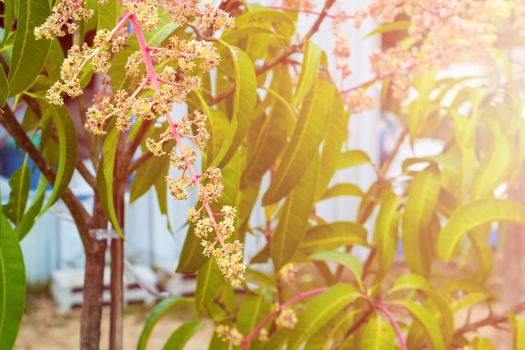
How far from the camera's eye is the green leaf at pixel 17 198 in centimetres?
74

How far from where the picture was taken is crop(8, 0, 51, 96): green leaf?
0.47 m

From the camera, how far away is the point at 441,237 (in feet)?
2.63

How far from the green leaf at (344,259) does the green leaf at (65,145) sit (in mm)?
323

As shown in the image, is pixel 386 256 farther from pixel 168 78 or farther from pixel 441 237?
pixel 168 78

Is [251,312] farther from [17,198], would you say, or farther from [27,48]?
[27,48]

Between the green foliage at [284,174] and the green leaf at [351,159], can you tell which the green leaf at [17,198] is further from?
the green leaf at [351,159]

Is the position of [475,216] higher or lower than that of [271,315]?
higher

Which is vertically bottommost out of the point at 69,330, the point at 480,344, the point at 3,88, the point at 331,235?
the point at 69,330

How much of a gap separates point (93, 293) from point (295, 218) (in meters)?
0.20

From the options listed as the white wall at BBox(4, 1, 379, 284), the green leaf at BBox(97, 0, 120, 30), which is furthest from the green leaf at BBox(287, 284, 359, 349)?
the white wall at BBox(4, 1, 379, 284)

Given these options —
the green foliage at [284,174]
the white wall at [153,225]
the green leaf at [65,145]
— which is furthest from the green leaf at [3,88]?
the white wall at [153,225]

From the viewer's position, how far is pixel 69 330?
9.11ft

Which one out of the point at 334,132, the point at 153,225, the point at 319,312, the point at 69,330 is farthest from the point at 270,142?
the point at 153,225

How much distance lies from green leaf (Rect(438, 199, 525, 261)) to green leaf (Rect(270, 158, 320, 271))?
171mm
